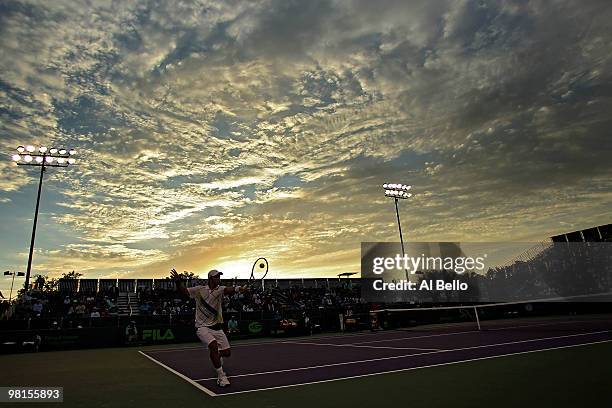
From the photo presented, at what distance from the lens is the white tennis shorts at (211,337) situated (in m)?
9.13

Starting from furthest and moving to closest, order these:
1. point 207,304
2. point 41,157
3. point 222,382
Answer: point 41,157
point 207,304
point 222,382

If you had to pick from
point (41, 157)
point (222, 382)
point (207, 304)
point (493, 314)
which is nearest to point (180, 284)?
point (207, 304)

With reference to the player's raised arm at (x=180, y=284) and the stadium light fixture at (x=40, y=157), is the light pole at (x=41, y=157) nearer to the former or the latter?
the stadium light fixture at (x=40, y=157)

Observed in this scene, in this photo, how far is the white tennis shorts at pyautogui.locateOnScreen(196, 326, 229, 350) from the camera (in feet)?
30.0

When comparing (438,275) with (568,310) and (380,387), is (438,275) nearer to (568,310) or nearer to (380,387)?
(568,310)

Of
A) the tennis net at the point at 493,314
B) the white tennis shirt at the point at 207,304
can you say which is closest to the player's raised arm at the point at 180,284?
the white tennis shirt at the point at 207,304

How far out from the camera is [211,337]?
916cm

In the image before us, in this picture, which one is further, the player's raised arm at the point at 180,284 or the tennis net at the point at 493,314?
the tennis net at the point at 493,314

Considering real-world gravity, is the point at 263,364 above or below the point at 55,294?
below

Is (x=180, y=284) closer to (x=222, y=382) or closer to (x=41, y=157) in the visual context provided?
(x=222, y=382)

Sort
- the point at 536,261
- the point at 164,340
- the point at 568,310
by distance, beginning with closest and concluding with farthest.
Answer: the point at 164,340, the point at 568,310, the point at 536,261

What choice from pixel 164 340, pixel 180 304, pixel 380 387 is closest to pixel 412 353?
pixel 380 387

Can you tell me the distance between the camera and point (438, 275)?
224 ft

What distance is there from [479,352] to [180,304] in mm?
28670
